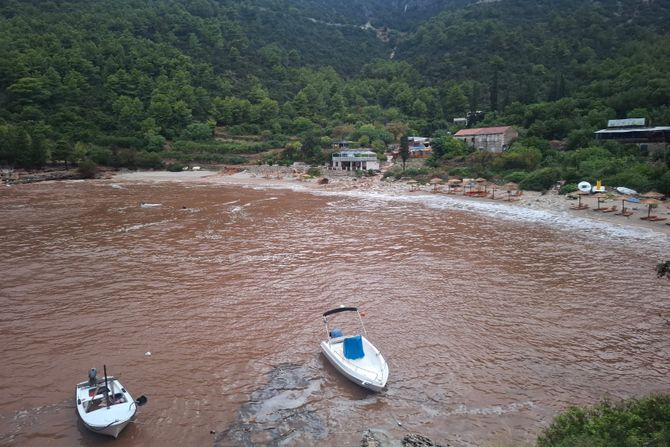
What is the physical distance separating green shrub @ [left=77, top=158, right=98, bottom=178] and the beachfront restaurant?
36973mm

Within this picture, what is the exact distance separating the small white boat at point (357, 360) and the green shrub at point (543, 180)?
122 feet

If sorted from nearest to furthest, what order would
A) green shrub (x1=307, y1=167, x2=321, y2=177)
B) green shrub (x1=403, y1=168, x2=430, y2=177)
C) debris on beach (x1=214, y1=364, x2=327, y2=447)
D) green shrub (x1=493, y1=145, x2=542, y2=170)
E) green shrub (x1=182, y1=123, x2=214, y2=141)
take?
debris on beach (x1=214, y1=364, x2=327, y2=447) < green shrub (x1=493, y1=145, x2=542, y2=170) < green shrub (x1=403, y1=168, x2=430, y2=177) < green shrub (x1=307, y1=167, x2=321, y2=177) < green shrub (x1=182, y1=123, x2=214, y2=141)

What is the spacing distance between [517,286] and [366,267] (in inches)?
297

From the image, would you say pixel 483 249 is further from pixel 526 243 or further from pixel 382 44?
pixel 382 44

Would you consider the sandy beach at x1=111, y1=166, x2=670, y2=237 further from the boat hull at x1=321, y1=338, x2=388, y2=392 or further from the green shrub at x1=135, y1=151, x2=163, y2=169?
the boat hull at x1=321, y1=338, x2=388, y2=392

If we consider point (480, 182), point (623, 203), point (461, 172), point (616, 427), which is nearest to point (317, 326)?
point (616, 427)

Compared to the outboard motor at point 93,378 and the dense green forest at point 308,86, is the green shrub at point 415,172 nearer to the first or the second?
the dense green forest at point 308,86

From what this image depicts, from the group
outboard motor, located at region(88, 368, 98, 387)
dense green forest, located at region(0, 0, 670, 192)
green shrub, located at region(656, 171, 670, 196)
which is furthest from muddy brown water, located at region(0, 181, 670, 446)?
dense green forest, located at region(0, 0, 670, 192)

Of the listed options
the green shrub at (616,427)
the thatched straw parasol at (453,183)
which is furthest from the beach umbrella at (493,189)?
the green shrub at (616,427)

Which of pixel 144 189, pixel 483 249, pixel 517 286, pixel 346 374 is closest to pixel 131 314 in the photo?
pixel 346 374

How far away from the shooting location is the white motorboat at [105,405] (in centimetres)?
1033

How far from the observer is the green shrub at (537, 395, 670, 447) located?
23.8 feet

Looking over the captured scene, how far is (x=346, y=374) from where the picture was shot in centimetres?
1276

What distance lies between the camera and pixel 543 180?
44.6 meters
